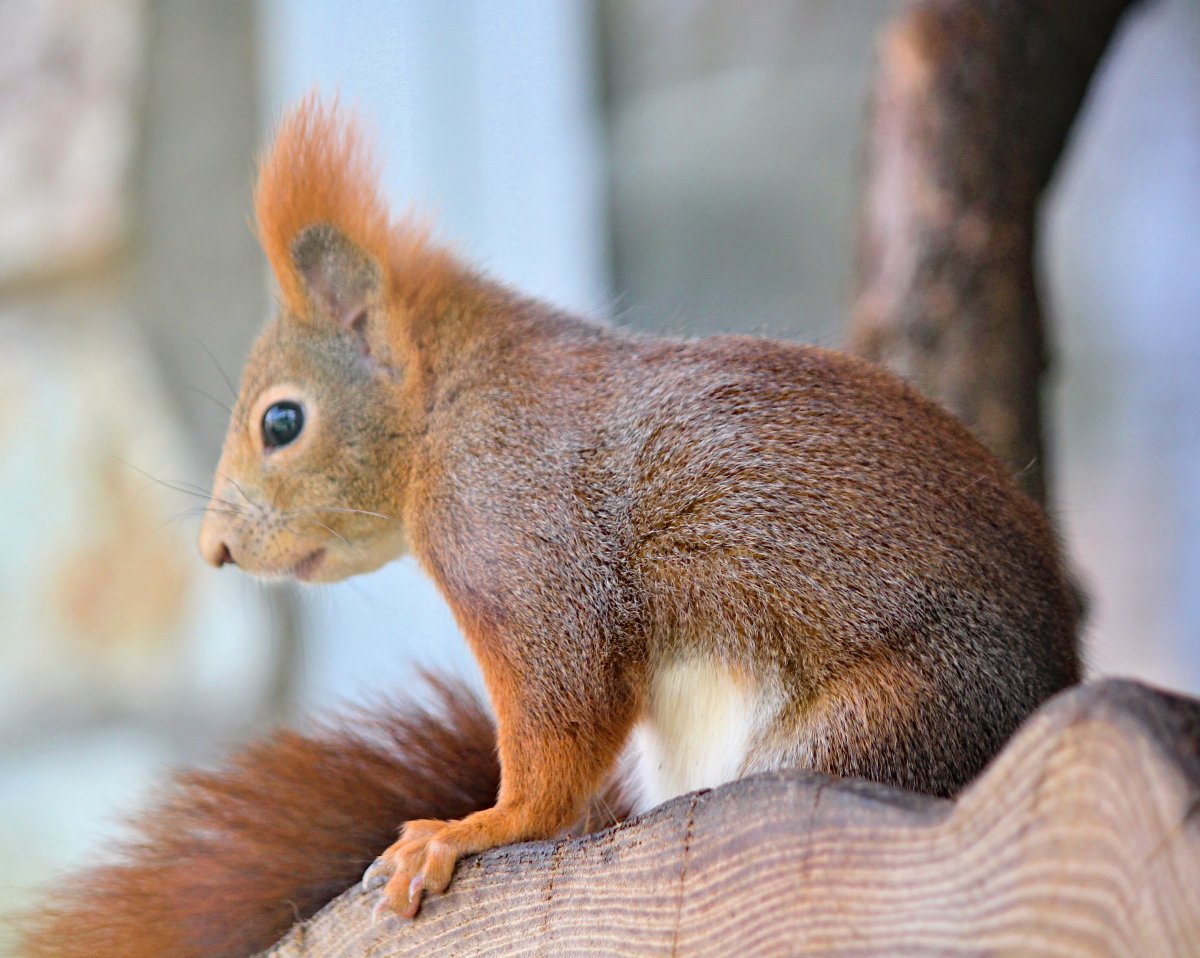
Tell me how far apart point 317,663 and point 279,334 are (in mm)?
1365

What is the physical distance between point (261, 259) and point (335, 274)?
4.62 feet

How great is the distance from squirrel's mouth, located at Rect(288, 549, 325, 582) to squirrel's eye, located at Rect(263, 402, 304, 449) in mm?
88

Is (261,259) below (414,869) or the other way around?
the other way around

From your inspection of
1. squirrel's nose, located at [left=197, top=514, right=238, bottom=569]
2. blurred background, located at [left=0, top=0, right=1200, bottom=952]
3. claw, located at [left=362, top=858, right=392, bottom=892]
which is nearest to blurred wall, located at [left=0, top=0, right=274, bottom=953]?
blurred background, located at [left=0, top=0, right=1200, bottom=952]

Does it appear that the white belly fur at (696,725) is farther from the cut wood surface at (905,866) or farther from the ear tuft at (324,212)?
the ear tuft at (324,212)

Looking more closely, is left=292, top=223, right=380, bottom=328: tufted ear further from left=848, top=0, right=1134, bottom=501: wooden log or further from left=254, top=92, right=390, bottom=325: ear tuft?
left=848, top=0, right=1134, bottom=501: wooden log

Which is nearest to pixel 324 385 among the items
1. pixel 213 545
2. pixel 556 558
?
pixel 213 545

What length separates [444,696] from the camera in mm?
988

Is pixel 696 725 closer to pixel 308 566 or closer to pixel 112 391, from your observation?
pixel 308 566

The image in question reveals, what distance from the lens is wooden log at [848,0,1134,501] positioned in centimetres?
140

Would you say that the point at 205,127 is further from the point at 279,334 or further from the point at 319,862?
the point at 319,862

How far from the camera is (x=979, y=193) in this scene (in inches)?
55.7

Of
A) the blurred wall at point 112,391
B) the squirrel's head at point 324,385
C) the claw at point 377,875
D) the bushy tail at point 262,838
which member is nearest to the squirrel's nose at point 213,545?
the squirrel's head at point 324,385

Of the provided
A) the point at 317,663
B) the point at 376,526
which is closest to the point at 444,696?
the point at 376,526
